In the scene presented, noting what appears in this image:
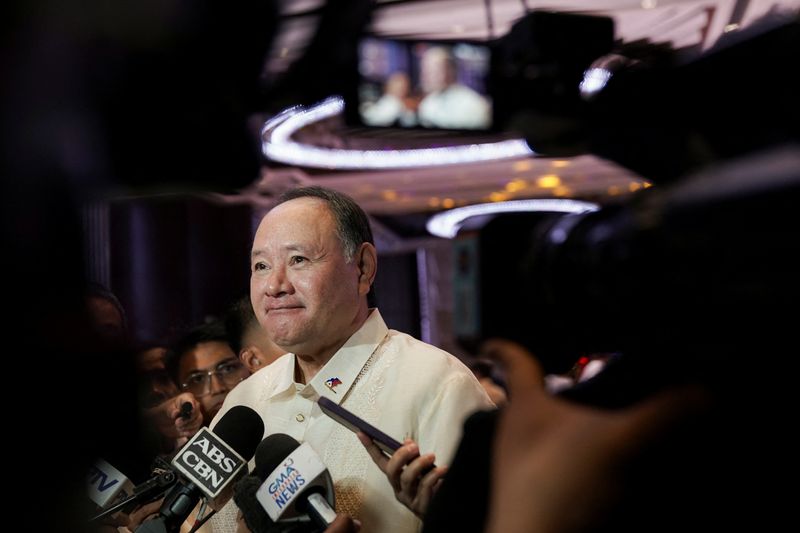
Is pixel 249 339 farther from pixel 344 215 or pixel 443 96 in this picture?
pixel 443 96

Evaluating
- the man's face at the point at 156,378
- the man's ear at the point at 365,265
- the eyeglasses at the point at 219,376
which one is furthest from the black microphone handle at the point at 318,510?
the eyeglasses at the point at 219,376

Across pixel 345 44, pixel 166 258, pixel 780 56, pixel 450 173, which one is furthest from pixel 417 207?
pixel 780 56

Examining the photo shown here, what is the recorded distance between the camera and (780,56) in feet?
3.13

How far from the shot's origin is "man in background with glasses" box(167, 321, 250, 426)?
9.78ft

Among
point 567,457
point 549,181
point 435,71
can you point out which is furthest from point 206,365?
point 549,181

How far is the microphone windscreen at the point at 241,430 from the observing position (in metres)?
1.83

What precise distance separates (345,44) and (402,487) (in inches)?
146

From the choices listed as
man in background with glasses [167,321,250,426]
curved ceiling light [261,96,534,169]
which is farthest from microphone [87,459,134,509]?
curved ceiling light [261,96,534,169]

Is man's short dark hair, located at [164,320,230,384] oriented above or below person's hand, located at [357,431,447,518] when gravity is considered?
below

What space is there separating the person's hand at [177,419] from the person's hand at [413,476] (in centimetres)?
130

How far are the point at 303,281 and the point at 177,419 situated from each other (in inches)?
39.8

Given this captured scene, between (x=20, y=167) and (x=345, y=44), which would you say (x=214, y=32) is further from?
(x=345, y=44)

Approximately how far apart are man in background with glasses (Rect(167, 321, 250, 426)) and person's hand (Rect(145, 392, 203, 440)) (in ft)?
0.41

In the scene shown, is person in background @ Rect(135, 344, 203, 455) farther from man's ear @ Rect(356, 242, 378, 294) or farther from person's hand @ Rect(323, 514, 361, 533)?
person's hand @ Rect(323, 514, 361, 533)
